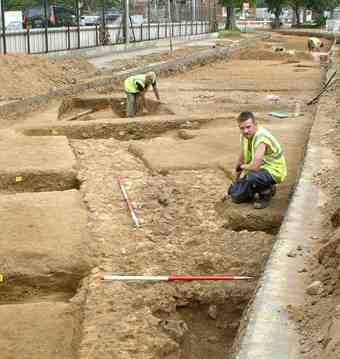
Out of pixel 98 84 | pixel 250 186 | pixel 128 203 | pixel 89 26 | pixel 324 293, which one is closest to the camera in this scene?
pixel 324 293

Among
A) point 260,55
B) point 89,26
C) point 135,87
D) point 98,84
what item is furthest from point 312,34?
point 135,87

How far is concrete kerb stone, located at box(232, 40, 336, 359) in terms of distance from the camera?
391cm

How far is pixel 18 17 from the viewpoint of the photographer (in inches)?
834

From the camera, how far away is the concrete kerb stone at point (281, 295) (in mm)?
3914

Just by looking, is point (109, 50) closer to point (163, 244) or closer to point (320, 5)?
point (163, 244)

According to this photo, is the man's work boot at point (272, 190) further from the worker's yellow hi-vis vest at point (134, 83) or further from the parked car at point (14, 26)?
the parked car at point (14, 26)

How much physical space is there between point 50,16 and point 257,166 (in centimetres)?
1825

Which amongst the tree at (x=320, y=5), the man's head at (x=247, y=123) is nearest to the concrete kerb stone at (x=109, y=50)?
the man's head at (x=247, y=123)

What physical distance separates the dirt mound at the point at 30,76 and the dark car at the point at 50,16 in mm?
3870

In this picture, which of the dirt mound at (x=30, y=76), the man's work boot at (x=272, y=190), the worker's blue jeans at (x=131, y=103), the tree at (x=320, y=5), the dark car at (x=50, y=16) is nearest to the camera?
the man's work boot at (x=272, y=190)

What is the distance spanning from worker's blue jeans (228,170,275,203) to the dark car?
16.1 m

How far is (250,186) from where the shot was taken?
24.2 feet

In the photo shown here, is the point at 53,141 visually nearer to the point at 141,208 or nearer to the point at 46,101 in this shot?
the point at 141,208

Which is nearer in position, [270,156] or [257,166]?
[257,166]
